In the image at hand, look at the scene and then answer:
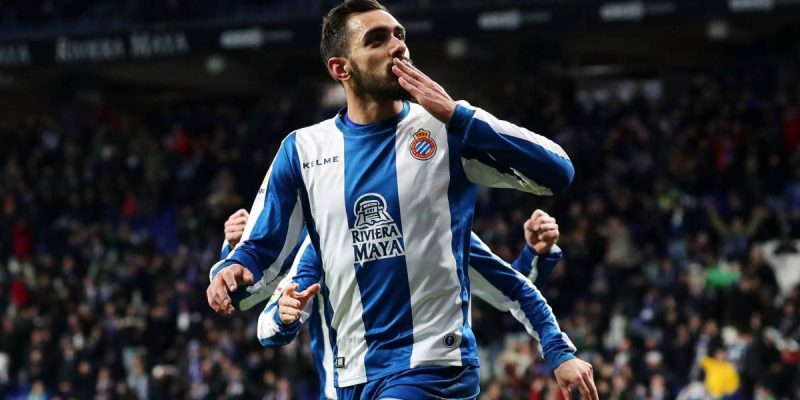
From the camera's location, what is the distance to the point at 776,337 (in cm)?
1717

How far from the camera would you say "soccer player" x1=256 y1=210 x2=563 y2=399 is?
561cm

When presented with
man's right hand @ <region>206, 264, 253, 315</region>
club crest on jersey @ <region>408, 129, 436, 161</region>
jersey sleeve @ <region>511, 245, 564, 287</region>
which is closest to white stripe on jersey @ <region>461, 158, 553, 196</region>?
club crest on jersey @ <region>408, 129, 436, 161</region>

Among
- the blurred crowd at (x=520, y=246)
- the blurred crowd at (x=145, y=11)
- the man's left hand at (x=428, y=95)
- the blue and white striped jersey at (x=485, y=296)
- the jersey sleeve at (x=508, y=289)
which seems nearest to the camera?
the man's left hand at (x=428, y=95)

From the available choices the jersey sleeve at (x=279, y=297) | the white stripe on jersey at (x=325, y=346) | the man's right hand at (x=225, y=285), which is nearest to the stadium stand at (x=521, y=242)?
the white stripe on jersey at (x=325, y=346)

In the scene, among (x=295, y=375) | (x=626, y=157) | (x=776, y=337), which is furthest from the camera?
(x=626, y=157)

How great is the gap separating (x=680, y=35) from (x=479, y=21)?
4.60m

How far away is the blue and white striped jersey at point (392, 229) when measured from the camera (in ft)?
17.8

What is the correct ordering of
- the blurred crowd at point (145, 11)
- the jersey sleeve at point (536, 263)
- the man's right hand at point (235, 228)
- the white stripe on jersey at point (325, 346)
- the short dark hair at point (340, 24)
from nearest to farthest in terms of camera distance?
the short dark hair at point (340, 24), the man's right hand at point (235, 228), the white stripe on jersey at point (325, 346), the jersey sleeve at point (536, 263), the blurred crowd at point (145, 11)

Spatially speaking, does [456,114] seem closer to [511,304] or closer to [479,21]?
[511,304]

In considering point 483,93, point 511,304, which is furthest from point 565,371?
point 483,93

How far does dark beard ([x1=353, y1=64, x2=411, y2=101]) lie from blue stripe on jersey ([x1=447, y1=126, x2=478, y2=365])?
27cm

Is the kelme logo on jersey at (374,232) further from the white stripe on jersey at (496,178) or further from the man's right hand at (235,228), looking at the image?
the man's right hand at (235,228)

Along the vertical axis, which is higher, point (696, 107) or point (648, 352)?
point (696, 107)

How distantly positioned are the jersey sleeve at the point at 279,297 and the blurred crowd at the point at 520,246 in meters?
11.1
